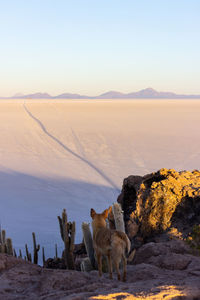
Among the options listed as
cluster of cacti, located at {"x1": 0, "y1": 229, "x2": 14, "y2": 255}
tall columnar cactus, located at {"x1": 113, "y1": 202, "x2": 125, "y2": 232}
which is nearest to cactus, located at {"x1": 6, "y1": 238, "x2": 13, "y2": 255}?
cluster of cacti, located at {"x1": 0, "y1": 229, "x2": 14, "y2": 255}

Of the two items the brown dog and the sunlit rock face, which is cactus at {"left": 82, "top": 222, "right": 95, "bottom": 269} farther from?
the sunlit rock face

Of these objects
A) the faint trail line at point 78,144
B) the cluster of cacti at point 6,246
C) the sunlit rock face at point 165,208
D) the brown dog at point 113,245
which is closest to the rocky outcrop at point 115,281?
the brown dog at point 113,245

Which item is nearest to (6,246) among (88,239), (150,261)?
(88,239)

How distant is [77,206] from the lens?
20.8m

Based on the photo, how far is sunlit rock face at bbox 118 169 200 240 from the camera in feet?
29.7

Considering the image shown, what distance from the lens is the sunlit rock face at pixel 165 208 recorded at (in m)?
9.05

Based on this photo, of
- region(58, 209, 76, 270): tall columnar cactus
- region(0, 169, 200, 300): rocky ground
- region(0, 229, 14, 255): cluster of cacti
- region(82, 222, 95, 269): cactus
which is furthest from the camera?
region(0, 229, 14, 255): cluster of cacti

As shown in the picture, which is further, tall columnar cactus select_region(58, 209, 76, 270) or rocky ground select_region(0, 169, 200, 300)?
tall columnar cactus select_region(58, 209, 76, 270)

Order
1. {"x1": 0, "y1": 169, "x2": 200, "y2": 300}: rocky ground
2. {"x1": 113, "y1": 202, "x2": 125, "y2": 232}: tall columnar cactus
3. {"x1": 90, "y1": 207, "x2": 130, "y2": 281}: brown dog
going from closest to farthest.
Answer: {"x1": 0, "y1": 169, "x2": 200, "y2": 300}: rocky ground
{"x1": 90, "y1": 207, "x2": 130, "y2": 281}: brown dog
{"x1": 113, "y1": 202, "x2": 125, "y2": 232}: tall columnar cactus

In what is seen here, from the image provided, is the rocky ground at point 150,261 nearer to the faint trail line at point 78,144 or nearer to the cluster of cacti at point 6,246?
the cluster of cacti at point 6,246

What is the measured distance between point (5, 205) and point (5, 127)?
32546 millimetres

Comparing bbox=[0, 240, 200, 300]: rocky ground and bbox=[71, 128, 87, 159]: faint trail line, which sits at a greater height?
bbox=[0, 240, 200, 300]: rocky ground

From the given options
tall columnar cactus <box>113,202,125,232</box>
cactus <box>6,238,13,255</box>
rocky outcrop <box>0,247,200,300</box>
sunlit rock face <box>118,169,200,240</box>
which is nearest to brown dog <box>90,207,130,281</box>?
rocky outcrop <box>0,247,200,300</box>

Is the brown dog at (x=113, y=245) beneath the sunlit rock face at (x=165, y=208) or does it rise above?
above
